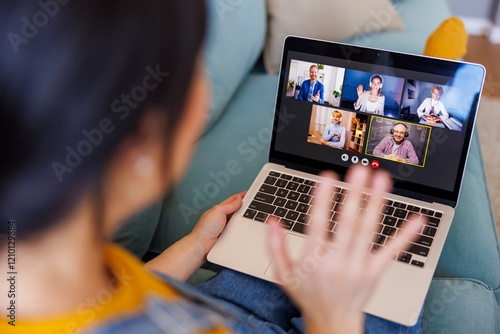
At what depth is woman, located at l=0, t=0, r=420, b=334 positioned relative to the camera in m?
0.36

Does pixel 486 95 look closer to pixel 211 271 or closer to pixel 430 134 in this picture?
pixel 430 134

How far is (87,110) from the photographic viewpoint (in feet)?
1.21

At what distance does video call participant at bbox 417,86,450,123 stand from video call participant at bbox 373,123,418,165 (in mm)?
42

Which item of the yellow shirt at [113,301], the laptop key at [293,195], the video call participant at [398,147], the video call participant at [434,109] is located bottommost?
the laptop key at [293,195]

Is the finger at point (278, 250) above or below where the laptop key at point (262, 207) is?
above

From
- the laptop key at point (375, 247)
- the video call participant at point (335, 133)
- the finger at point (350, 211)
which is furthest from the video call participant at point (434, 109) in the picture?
the finger at point (350, 211)

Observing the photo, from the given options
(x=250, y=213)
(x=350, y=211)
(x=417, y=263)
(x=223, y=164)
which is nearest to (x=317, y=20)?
(x=223, y=164)

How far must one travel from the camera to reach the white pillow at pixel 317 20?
4.79ft

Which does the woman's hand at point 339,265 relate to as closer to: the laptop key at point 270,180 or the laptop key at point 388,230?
the laptop key at point 388,230

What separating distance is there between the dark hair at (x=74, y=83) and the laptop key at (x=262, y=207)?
1.64 feet

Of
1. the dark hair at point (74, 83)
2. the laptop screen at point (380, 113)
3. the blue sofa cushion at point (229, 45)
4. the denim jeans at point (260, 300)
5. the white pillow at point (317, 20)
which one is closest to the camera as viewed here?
the dark hair at point (74, 83)

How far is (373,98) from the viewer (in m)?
0.88

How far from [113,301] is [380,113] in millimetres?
626

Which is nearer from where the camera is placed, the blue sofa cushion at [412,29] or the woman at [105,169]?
the woman at [105,169]
